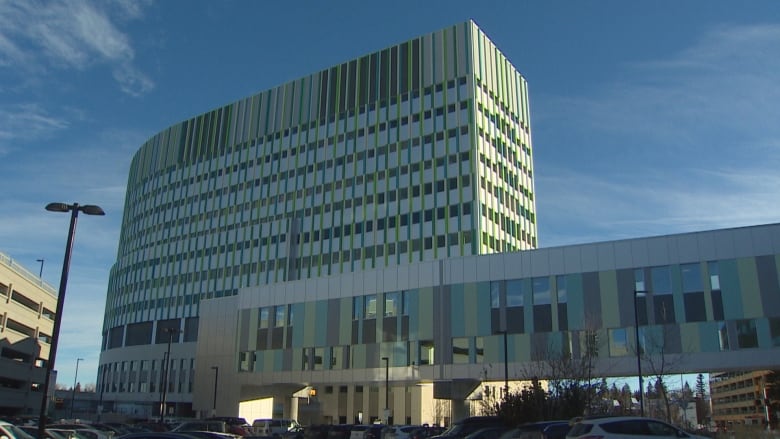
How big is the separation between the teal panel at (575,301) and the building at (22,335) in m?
53.3

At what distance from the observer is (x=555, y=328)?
5025 centimetres

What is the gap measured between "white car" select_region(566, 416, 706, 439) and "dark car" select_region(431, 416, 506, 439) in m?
9.41

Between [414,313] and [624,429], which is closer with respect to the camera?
[624,429]

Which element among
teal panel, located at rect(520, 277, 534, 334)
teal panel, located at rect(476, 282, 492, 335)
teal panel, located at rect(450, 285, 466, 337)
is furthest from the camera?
teal panel, located at rect(450, 285, 466, 337)

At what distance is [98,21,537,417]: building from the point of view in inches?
3425

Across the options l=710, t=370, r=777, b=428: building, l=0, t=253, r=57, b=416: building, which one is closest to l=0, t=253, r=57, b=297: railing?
l=0, t=253, r=57, b=416: building

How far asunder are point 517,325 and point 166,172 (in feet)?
283

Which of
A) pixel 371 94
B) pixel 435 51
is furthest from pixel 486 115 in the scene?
pixel 371 94

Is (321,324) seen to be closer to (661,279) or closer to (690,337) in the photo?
(661,279)

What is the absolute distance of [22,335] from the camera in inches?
3140

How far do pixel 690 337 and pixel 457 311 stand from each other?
16.9m

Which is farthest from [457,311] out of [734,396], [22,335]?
[734,396]

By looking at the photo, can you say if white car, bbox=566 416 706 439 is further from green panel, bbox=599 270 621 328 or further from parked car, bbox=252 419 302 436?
green panel, bbox=599 270 621 328

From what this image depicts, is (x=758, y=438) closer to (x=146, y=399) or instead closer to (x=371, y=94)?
(x=371, y=94)
